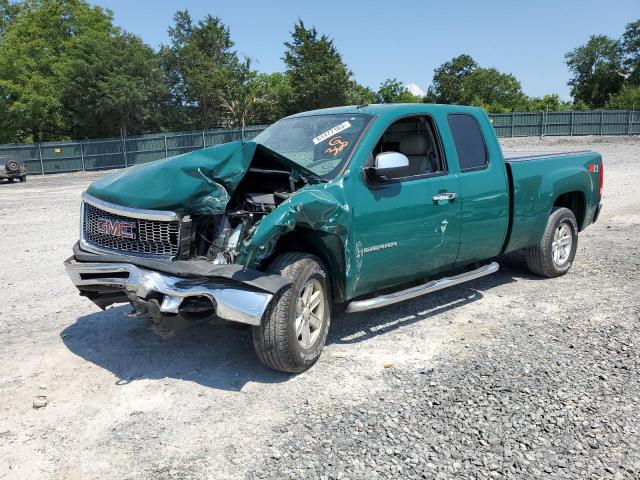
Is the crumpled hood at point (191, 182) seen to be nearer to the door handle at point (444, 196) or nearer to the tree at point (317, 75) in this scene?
the door handle at point (444, 196)

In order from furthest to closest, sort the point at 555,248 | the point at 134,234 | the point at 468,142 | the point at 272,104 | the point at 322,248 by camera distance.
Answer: the point at 272,104, the point at 555,248, the point at 468,142, the point at 322,248, the point at 134,234

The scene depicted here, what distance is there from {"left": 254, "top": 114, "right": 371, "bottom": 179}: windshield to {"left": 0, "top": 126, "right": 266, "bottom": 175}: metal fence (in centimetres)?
2994

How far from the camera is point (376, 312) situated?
18.7ft

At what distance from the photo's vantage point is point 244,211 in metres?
4.27

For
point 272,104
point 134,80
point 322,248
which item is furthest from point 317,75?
point 322,248

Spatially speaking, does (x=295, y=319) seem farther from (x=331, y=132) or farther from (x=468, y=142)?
(x=468, y=142)

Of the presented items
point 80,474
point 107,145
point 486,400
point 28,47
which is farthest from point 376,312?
point 28,47

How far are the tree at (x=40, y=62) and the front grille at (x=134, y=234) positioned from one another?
46.4 metres

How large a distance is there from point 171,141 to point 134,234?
1396 inches

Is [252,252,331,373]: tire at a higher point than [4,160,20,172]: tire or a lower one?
lower

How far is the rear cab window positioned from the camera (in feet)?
18.4

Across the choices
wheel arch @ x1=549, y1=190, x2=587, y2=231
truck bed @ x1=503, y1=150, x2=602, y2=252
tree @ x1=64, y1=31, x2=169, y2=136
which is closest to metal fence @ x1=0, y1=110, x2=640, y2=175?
tree @ x1=64, y1=31, x2=169, y2=136

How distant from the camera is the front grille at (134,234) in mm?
4090

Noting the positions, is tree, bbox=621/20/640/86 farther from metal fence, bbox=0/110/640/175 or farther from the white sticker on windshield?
the white sticker on windshield
